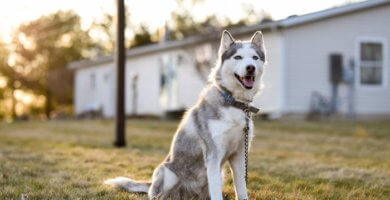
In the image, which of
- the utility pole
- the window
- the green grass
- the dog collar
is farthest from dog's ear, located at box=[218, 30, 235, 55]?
the window

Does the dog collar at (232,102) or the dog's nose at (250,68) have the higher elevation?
the dog's nose at (250,68)

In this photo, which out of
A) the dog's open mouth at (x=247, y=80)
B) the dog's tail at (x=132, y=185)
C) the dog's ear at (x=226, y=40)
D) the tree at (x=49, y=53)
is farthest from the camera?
the tree at (x=49, y=53)

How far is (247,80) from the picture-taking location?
17.5 ft

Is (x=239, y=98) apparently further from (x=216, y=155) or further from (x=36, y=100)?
(x=36, y=100)

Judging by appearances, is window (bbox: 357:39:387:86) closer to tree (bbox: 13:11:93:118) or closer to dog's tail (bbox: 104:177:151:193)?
dog's tail (bbox: 104:177:151:193)

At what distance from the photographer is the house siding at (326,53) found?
19.2m

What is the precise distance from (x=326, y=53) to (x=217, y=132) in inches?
597

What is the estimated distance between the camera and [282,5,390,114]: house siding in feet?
63.2

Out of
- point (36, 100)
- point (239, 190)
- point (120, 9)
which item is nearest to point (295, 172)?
point (239, 190)

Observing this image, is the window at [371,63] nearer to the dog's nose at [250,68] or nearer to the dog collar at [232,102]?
the dog collar at [232,102]

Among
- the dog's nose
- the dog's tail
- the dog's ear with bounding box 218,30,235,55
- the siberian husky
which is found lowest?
the dog's tail

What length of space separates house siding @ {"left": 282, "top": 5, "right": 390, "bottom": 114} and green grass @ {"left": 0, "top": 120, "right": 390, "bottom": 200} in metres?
3.73

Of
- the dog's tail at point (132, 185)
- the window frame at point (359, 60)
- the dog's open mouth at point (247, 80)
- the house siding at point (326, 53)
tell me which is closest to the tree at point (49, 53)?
the house siding at point (326, 53)

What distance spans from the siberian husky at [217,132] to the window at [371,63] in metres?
15.1
